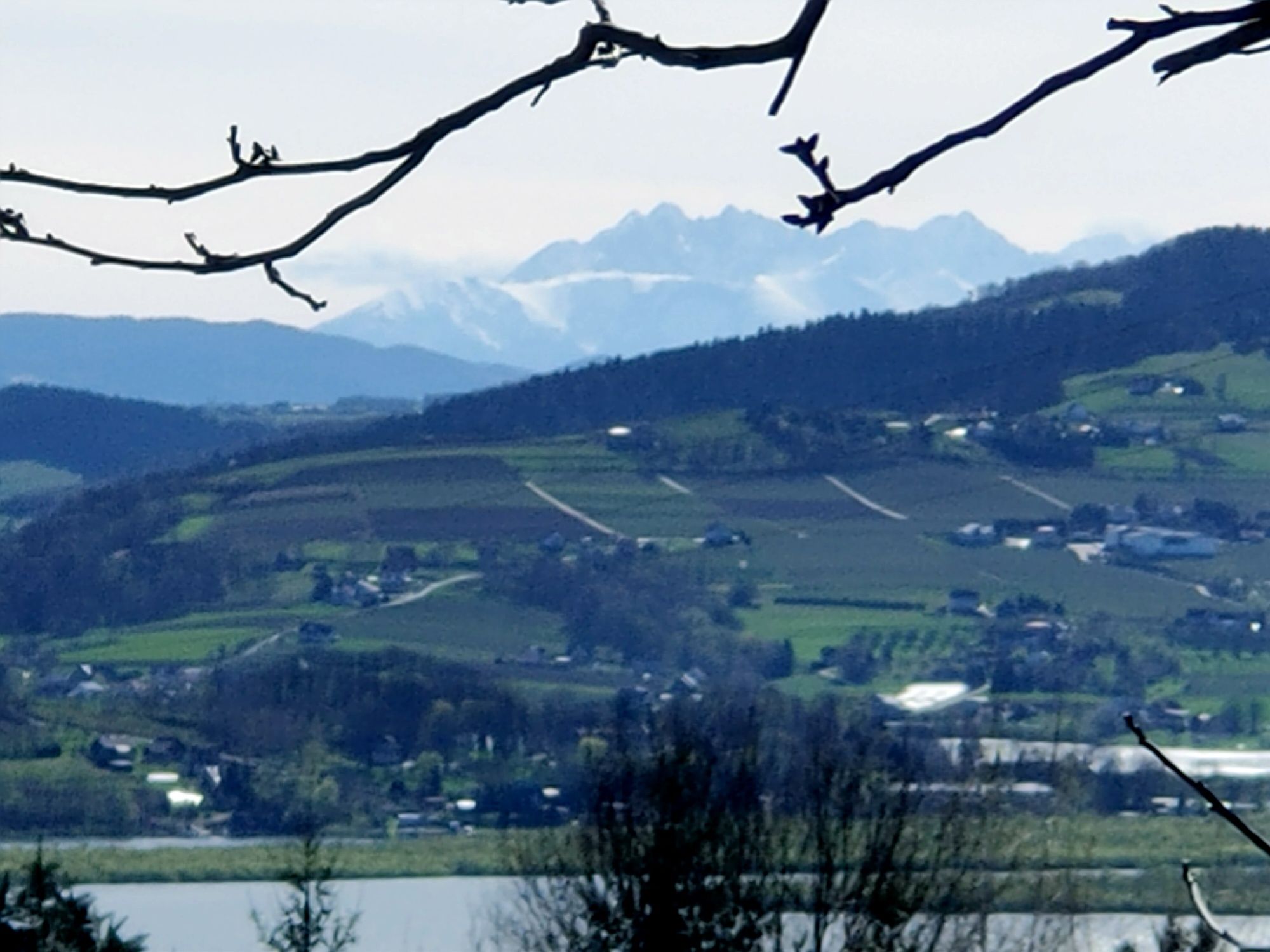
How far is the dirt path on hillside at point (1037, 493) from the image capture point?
8588 cm

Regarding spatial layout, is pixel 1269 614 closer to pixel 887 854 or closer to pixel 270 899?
pixel 270 899

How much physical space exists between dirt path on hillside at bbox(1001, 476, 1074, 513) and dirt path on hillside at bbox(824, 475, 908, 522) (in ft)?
16.2

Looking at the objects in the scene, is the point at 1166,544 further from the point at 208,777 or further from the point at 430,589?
the point at 208,777

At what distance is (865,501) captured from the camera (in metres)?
84.9

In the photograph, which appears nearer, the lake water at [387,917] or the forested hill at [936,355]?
the lake water at [387,917]

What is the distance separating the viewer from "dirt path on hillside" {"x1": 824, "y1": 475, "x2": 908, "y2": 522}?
83.6 meters

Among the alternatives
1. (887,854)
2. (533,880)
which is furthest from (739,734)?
(887,854)

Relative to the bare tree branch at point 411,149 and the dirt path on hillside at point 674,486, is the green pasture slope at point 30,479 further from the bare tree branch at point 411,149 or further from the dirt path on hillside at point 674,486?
the bare tree branch at point 411,149

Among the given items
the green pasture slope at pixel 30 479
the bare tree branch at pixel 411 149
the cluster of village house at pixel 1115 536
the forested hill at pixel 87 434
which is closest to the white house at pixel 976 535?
the cluster of village house at pixel 1115 536

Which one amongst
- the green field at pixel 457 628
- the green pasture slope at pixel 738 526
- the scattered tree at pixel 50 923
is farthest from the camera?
the green pasture slope at pixel 738 526

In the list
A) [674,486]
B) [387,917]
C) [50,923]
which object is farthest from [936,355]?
[50,923]

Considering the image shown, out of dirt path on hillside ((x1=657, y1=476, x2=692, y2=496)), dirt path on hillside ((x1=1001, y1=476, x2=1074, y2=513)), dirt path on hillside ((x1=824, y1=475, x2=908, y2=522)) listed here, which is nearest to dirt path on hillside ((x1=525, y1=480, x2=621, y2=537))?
dirt path on hillside ((x1=657, y1=476, x2=692, y2=496))

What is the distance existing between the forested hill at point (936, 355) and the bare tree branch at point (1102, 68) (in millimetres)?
92454

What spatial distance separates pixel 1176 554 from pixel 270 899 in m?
48.2
